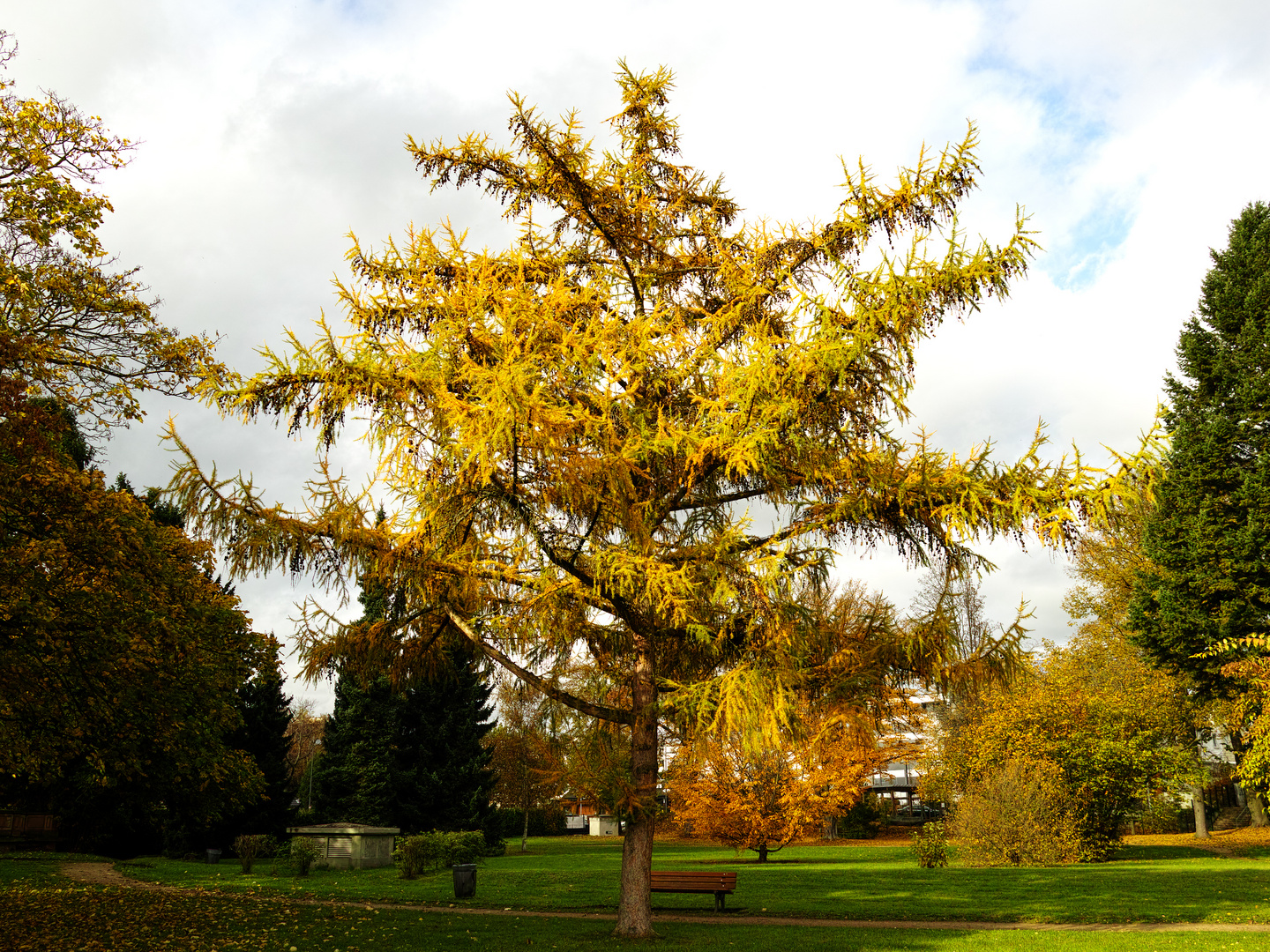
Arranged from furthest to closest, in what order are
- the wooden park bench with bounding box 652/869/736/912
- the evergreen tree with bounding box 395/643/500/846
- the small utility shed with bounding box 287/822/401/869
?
the evergreen tree with bounding box 395/643/500/846 → the small utility shed with bounding box 287/822/401/869 → the wooden park bench with bounding box 652/869/736/912

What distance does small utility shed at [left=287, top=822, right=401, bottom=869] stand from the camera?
2336cm

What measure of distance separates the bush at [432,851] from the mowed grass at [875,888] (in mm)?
387

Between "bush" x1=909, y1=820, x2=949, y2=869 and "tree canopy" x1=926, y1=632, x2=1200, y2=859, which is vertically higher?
"tree canopy" x1=926, y1=632, x2=1200, y2=859

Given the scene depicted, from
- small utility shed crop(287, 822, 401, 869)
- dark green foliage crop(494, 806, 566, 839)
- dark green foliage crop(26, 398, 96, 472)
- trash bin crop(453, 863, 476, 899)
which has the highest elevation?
dark green foliage crop(26, 398, 96, 472)

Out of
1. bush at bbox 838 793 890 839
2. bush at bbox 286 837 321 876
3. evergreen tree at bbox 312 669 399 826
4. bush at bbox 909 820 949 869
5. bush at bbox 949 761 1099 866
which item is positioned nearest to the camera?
bush at bbox 909 820 949 869

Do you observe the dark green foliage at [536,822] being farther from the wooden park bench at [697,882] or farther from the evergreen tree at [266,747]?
the wooden park bench at [697,882]

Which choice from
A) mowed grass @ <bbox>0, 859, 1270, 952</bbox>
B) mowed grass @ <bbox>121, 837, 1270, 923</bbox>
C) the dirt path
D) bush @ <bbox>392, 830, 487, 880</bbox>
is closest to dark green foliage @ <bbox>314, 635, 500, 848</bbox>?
mowed grass @ <bbox>121, 837, 1270, 923</bbox>

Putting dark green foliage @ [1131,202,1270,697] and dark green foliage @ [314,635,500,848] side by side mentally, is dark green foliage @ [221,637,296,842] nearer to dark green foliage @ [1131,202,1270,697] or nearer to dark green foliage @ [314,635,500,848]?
dark green foliage @ [314,635,500,848]

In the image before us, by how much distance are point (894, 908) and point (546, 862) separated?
15793 mm

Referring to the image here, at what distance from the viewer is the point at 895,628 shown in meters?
9.91

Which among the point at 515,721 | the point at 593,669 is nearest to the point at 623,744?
the point at 593,669

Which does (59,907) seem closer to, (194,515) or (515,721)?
(194,515)

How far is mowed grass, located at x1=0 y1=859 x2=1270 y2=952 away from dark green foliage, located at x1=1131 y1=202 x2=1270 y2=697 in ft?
46.1

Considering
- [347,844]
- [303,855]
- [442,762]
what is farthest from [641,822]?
[442,762]
